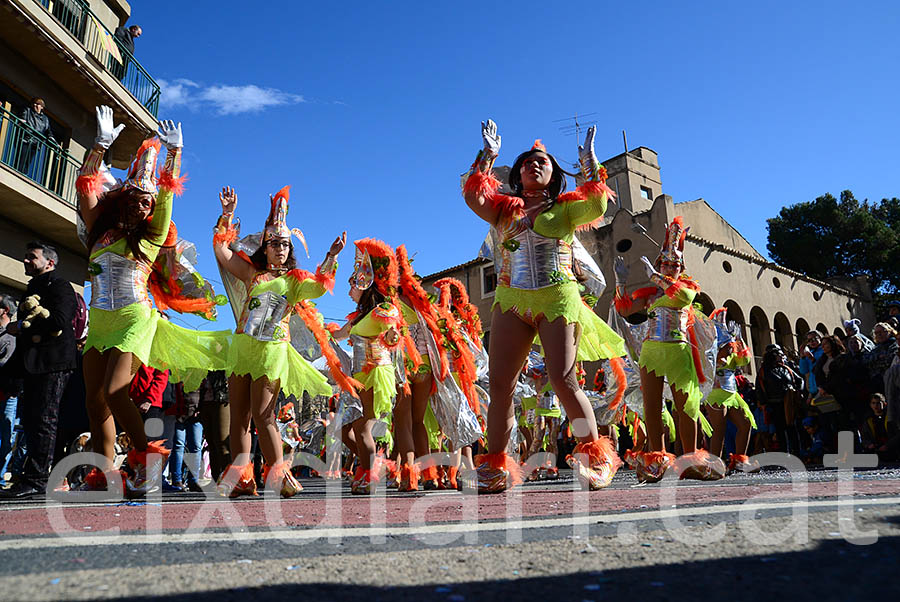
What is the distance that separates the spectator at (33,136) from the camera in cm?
1146

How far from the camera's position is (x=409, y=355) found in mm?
6000

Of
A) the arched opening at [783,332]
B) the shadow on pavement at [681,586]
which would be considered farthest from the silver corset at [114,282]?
the arched opening at [783,332]

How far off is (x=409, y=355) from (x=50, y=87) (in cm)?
1166

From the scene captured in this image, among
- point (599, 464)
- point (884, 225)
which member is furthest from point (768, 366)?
point (884, 225)

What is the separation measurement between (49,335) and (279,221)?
5.97 feet

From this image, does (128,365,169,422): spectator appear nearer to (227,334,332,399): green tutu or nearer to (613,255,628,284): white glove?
(227,334,332,399): green tutu

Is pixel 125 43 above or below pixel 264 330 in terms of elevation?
above

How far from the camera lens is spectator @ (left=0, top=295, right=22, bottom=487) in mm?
5219

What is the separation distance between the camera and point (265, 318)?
4.55m

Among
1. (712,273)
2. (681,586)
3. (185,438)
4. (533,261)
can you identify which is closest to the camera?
(681,586)

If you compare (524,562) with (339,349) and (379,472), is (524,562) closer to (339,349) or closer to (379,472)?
(379,472)

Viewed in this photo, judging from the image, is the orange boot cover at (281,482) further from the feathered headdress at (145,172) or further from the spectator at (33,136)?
the spectator at (33,136)

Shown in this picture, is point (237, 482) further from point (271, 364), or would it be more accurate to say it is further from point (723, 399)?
point (723, 399)

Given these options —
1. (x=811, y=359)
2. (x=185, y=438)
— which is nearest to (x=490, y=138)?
(x=185, y=438)
